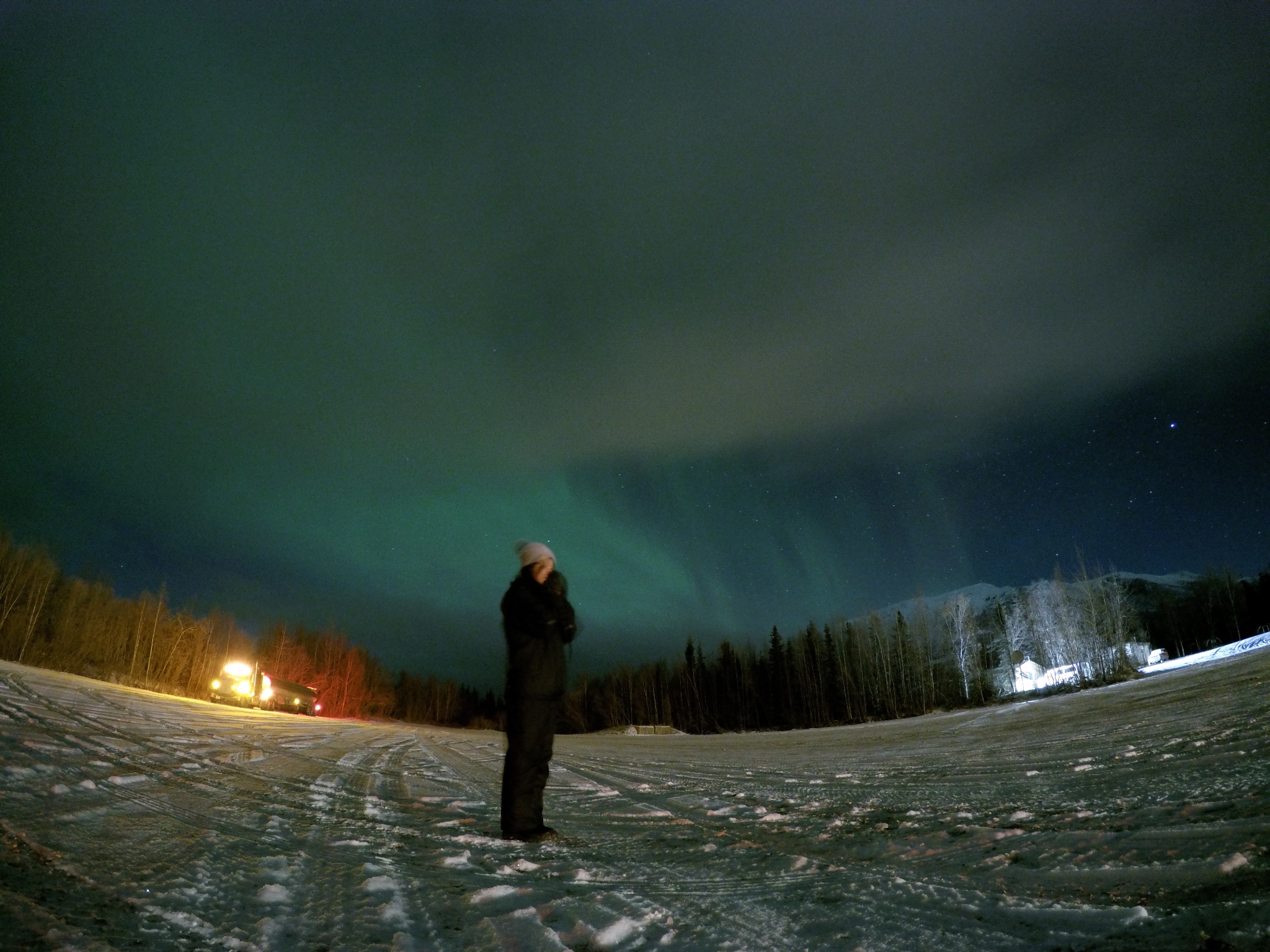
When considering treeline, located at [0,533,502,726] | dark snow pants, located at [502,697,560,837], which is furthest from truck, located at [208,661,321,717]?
dark snow pants, located at [502,697,560,837]

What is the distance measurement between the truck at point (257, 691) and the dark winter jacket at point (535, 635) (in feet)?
175

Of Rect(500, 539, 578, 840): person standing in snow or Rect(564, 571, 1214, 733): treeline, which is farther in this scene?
Rect(564, 571, 1214, 733): treeline

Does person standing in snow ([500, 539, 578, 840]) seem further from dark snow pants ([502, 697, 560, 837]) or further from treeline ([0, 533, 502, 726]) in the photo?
treeline ([0, 533, 502, 726])

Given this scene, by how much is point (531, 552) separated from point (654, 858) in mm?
1859

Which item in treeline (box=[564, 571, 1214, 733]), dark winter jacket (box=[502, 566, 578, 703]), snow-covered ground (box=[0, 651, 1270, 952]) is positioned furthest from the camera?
treeline (box=[564, 571, 1214, 733])

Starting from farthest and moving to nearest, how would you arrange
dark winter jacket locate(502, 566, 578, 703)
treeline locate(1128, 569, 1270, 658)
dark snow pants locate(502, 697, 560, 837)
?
treeline locate(1128, 569, 1270, 658)
dark winter jacket locate(502, 566, 578, 703)
dark snow pants locate(502, 697, 560, 837)

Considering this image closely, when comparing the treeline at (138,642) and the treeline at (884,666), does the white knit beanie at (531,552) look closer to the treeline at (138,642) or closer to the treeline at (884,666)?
the treeline at (884,666)

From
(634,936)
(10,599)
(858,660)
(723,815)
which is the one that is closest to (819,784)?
(723,815)

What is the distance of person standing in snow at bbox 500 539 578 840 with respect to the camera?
3551 millimetres

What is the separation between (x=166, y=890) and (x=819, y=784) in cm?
515

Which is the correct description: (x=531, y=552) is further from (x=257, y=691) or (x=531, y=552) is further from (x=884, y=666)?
(x=884, y=666)

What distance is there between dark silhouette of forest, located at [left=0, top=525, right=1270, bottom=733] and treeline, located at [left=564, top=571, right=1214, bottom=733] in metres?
0.18

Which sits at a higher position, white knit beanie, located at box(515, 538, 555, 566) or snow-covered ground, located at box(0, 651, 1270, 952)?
white knit beanie, located at box(515, 538, 555, 566)

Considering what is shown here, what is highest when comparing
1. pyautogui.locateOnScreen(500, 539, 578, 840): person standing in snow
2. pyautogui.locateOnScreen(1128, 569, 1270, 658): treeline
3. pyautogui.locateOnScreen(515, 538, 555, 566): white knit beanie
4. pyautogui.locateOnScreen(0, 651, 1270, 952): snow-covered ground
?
pyautogui.locateOnScreen(1128, 569, 1270, 658): treeline
